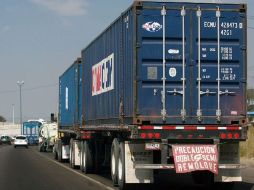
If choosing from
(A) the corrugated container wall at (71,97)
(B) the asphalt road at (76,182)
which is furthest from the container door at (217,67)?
(A) the corrugated container wall at (71,97)

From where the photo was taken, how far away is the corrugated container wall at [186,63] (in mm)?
14789

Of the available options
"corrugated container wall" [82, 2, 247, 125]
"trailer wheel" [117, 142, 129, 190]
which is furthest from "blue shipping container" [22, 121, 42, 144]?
"corrugated container wall" [82, 2, 247, 125]

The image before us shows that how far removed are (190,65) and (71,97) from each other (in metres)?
14.6

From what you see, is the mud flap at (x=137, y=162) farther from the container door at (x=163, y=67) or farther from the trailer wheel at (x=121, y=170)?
the container door at (x=163, y=67)

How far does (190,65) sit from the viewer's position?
15.0 metres

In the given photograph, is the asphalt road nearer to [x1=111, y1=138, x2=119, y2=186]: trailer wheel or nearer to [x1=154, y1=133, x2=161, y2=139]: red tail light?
[x1=111, y1=138, x2=119, y2=186]: trailer wheel

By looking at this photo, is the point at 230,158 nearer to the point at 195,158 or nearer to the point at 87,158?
the point at 195,158

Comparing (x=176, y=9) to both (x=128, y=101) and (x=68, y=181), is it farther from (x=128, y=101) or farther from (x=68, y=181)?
(x=68, y=181)

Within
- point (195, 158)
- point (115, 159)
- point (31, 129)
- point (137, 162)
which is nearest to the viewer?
point (195, 158)

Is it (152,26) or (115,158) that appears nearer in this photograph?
(152,26)

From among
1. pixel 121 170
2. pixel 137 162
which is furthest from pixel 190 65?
pixel 121 170

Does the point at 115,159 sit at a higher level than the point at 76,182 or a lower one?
higher

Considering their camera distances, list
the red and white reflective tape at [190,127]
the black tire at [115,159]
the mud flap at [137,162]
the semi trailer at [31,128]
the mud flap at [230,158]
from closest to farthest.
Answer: the red and white reflective tape at [190,127] < the mud flap at [137,162] < the mud flap at [230,158] < the black tire at [115,159] < the semi trailer at [31,128]

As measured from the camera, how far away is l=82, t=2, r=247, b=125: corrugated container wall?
48.5 ft
